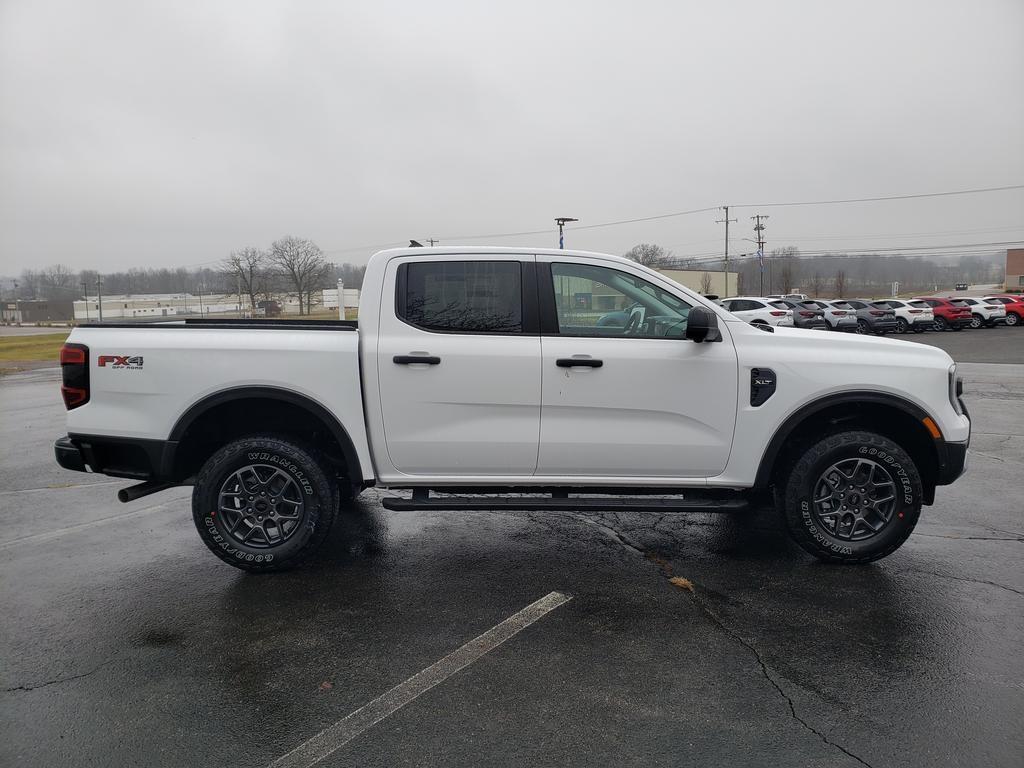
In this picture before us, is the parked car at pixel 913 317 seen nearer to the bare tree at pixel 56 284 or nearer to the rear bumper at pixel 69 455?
the rear bumper at pixel 69 455

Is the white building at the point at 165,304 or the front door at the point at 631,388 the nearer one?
the front door at the point at 631,388

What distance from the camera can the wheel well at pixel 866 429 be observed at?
4434mm

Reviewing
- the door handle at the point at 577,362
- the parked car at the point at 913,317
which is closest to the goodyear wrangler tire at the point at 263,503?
the door handle at the point at 577,362

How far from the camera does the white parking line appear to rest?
8.72 ft

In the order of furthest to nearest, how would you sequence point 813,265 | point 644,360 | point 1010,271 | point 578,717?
point 1010,271, point 813,265, point 644,360, point 578,717

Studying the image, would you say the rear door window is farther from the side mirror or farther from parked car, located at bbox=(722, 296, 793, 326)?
parked car, located at bbox=(722, 296, 793, 326)

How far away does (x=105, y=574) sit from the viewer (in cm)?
448

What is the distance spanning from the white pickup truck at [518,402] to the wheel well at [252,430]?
6 cm

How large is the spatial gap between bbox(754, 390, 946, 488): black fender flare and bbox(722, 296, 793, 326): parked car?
22222mm

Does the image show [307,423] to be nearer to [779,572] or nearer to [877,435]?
[779,572]

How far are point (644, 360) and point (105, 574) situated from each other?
3697 mm

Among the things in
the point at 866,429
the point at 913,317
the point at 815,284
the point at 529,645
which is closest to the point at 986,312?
the point at 913,317

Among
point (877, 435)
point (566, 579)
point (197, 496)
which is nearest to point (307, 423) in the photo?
point (197, 496)

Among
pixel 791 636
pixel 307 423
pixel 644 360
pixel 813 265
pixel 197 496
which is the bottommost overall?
pixel 791 636
